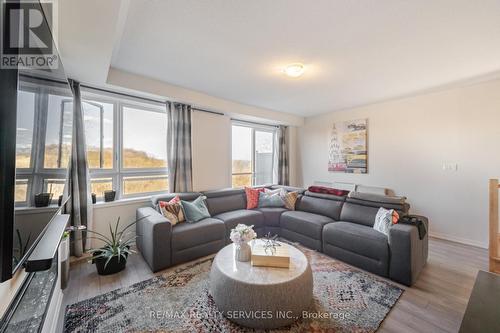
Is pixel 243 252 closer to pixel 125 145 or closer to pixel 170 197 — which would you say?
pixel 170 197

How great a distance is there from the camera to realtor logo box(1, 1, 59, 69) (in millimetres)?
568

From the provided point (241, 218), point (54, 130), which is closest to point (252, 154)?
point (241, 218)

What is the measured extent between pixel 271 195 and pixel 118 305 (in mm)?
2760

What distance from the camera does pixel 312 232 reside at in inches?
118

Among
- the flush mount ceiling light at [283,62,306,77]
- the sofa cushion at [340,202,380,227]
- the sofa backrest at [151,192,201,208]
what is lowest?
the sofa cushion at [340,202,380,227]

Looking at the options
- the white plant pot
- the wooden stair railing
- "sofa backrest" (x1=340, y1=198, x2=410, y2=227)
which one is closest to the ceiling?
the wooden stair railing

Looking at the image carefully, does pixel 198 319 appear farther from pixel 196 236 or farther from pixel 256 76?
pixel 256 76

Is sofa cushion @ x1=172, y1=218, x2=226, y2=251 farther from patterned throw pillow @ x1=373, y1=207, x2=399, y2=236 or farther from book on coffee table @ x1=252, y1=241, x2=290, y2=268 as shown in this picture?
patterned throw pillow @ x1=373, y1=207, x2=399, y2=236

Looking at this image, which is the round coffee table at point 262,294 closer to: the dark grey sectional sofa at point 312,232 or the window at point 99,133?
the dark grey sectional sofa at point 312,232

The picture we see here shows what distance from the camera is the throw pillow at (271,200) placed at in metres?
3.85

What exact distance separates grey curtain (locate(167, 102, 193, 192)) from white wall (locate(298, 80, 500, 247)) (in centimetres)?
362

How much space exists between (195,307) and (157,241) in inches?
35.3

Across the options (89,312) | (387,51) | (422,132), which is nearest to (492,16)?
(387,51)

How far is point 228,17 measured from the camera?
174 cm
